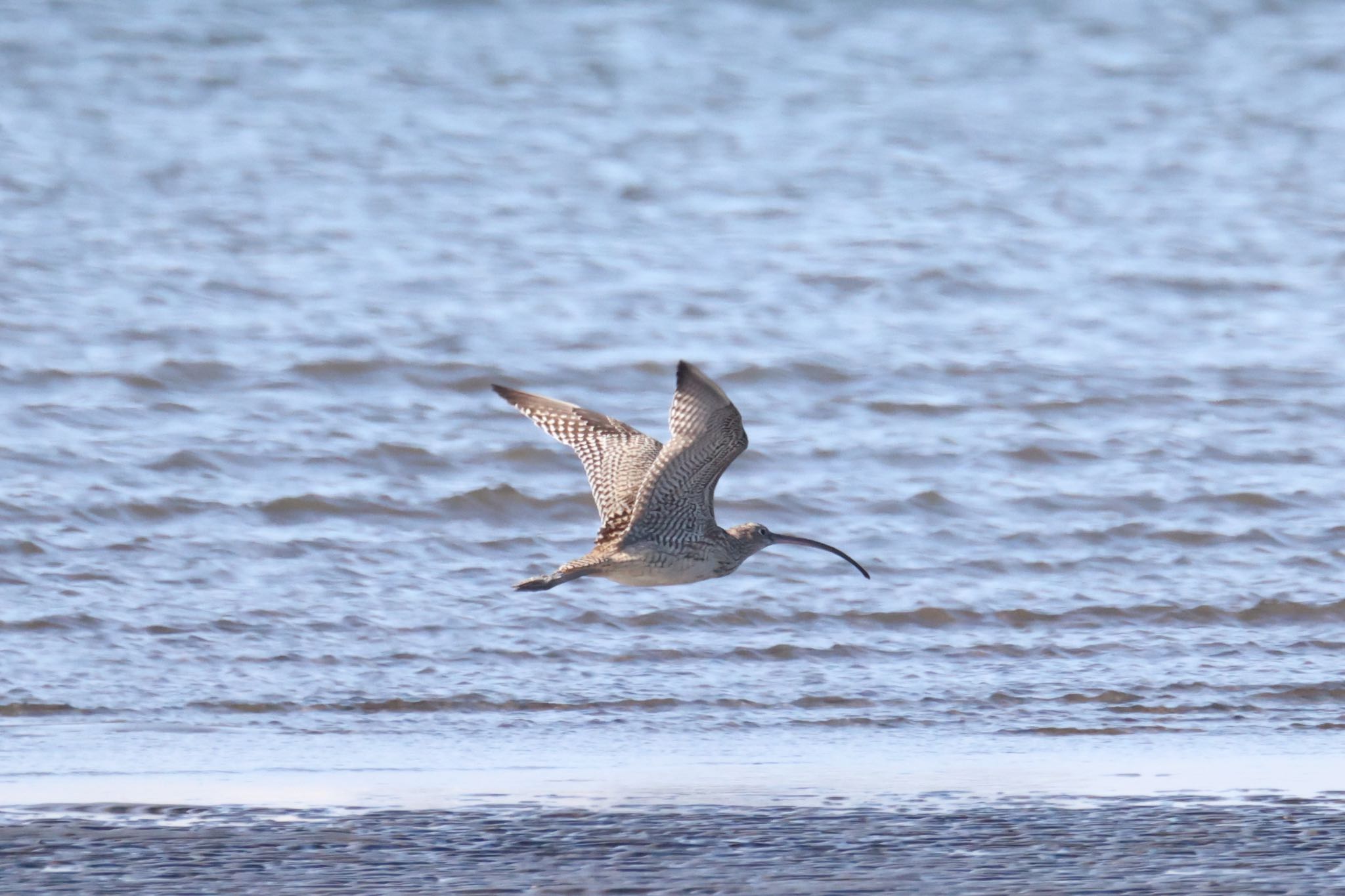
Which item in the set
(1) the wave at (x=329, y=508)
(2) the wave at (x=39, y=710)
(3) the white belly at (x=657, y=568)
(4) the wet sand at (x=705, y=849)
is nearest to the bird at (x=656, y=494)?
(3) the white belly at (x=657, y=568)

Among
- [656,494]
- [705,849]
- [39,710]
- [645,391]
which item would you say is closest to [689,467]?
[656,494]

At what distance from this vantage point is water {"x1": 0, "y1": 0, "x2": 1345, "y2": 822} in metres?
6.46

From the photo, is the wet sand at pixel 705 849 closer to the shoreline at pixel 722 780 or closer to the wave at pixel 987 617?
the shoreline at pixel 722 780

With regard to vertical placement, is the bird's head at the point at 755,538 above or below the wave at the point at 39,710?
above

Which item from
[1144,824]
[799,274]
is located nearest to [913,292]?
[799,274]

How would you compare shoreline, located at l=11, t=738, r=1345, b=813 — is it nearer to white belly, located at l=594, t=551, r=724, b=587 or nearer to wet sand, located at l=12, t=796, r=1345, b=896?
wet sand, located at l=12, t=796, r=1345, b=896

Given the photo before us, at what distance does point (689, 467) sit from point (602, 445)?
21.1 inches

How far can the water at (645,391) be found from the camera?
21.2 ft

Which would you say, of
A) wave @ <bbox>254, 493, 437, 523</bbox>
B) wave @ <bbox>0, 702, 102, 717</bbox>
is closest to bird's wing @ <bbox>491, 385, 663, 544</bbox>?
wave @ <bbox>0, 702, 102, 717</bbox>

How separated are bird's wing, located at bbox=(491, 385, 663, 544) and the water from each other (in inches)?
23.9

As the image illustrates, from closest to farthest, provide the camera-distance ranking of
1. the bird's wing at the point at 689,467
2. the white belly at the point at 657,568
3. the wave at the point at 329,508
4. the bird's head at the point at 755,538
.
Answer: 1. the bird's wing at the point at 689,467
2. the white belly at the point at 657,568
3. the bird's head at the point at 755,538
4. the wave at the point at 329,508

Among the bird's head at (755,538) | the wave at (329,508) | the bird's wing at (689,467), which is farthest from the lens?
the wave at (329,508)

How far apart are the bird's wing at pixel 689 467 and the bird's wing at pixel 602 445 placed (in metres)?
0.14

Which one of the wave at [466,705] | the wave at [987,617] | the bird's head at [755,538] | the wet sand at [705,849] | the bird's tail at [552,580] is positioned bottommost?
the wet sand at [705,849]
